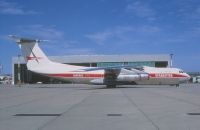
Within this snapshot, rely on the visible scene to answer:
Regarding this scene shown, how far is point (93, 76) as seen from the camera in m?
51.2

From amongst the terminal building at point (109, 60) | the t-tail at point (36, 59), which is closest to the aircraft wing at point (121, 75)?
the t-tail at point (36, 59)

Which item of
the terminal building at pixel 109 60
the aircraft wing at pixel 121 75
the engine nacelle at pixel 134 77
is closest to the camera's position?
the engine nacelle at pixel 134 77

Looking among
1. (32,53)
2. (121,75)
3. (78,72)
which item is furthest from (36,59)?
(121,75)

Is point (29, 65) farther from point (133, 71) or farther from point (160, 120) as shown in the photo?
point (160, 120)

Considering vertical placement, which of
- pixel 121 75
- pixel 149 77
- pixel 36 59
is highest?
pixel 36 59

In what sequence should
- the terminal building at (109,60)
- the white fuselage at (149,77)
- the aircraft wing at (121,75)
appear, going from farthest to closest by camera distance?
1. the terminal building at (109,60)
2. the white fuselage at (149,77)
3. the aircraft wing at (121,75)

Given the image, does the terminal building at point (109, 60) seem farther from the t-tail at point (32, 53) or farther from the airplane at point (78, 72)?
the t-tail at point (32, 53)

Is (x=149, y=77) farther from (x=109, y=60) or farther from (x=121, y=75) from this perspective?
(x=109, y=60)

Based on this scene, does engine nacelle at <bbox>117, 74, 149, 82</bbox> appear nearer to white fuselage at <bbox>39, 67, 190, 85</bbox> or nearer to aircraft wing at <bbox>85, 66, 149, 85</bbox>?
aircraft wing at <bbox>85, 66, 149, 85</bbox>

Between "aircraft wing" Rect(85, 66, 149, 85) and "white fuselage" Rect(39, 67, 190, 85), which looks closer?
"aircraft wing" Rect(85, 66, 149, 85)

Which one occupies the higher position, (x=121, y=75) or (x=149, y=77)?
(x=121, y=75)

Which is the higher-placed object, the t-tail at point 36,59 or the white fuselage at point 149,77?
the t-tail at point 36,59

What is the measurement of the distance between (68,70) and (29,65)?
5.53 m

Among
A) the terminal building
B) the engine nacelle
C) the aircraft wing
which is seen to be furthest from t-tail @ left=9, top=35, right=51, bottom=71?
the terminal building
